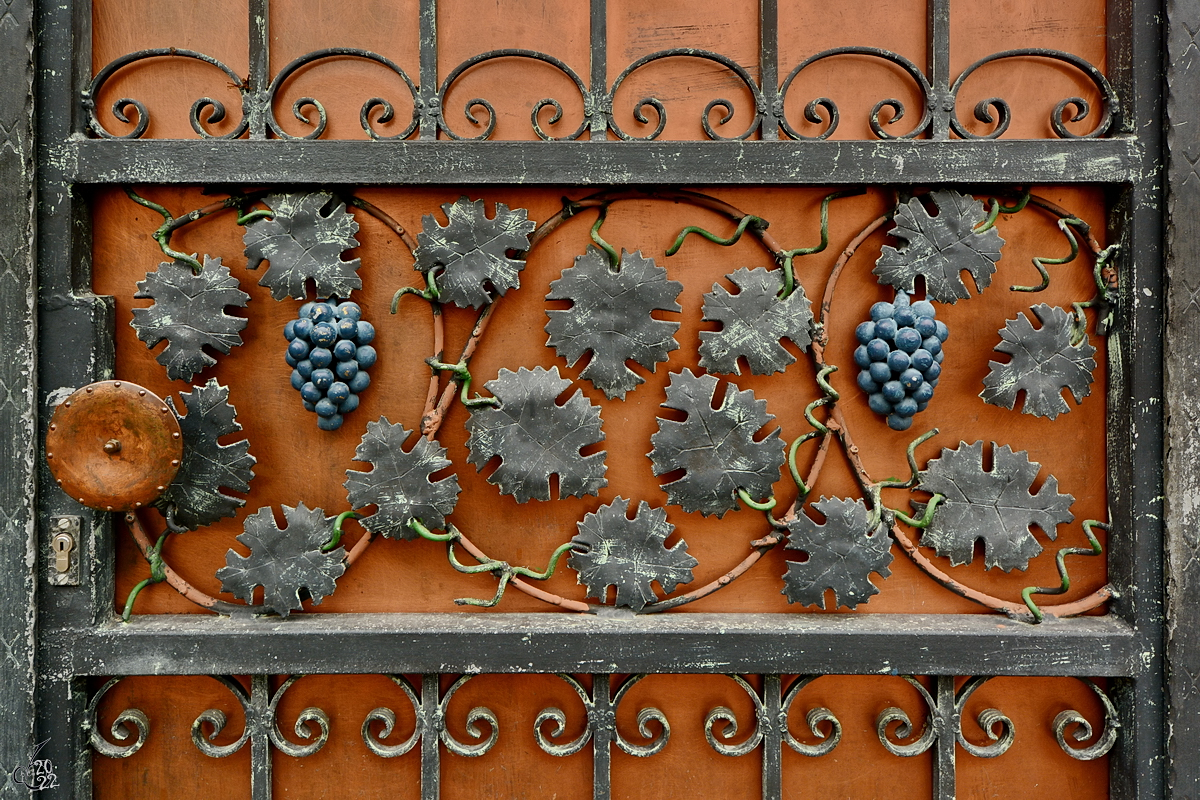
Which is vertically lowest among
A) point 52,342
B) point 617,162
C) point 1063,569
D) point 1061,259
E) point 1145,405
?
point 1063,569

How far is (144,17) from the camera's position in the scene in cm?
99

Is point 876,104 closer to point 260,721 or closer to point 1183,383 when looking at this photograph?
point 1183,383

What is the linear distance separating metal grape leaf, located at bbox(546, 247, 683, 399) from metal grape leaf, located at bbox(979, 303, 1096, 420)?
474mm

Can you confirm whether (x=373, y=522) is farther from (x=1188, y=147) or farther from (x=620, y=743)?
(x=1188, y=147)

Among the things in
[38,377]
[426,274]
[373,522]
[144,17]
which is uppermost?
[144,17]

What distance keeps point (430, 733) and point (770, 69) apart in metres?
1.07

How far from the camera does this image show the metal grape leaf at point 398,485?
95cm

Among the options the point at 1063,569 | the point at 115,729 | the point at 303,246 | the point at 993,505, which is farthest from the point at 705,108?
the point at 115,729

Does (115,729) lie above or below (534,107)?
below

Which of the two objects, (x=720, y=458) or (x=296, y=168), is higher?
(x=296, y=168)

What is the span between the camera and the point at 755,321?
3.16ft

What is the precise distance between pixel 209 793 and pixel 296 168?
92cm

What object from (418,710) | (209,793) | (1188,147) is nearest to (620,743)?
(418,710)

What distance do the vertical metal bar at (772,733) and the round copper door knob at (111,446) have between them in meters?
0.89
